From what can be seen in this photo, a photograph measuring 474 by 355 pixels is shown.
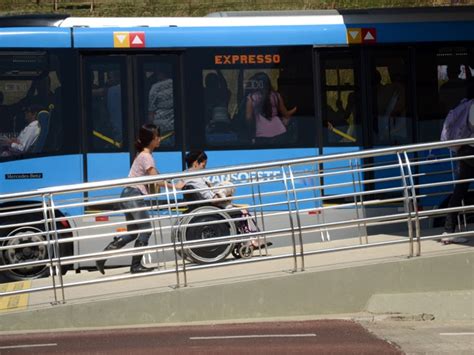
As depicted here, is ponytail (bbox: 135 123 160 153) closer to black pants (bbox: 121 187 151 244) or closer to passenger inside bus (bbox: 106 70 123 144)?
black pants (bbox: 121 187 151 244)

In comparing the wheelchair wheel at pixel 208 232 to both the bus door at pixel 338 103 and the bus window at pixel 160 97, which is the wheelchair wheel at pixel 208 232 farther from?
the bus door at pixel 338 103

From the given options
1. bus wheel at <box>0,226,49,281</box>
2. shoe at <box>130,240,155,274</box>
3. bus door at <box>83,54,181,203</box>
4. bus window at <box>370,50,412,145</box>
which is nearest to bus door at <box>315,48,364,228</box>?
bus window at <box>370,50,412,145</box>

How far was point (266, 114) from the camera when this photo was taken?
14992 millimetres

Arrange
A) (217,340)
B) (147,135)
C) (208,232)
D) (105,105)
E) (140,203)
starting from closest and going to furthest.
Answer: (217,340) → (208,232) → (140,203) → (147,135) → (105,105)

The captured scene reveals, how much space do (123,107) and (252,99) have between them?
191 cm

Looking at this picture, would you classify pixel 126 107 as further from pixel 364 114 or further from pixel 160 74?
pixel 364 114

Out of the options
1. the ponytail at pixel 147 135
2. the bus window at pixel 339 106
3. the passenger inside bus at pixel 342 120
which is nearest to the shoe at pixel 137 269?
the ponytail at pixel 147 135

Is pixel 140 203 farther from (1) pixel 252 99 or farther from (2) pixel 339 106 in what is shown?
(2) pixel 339 106

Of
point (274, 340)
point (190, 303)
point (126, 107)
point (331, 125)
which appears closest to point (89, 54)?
point (126, 107)

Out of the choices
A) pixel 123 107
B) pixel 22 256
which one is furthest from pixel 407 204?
pixel 123 107

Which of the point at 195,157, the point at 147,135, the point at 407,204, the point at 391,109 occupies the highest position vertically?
the point at 391,109

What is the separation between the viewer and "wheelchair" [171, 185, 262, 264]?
10.7 m

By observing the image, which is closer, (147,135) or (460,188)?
(460,188)

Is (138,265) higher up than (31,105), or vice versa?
(31,105)
